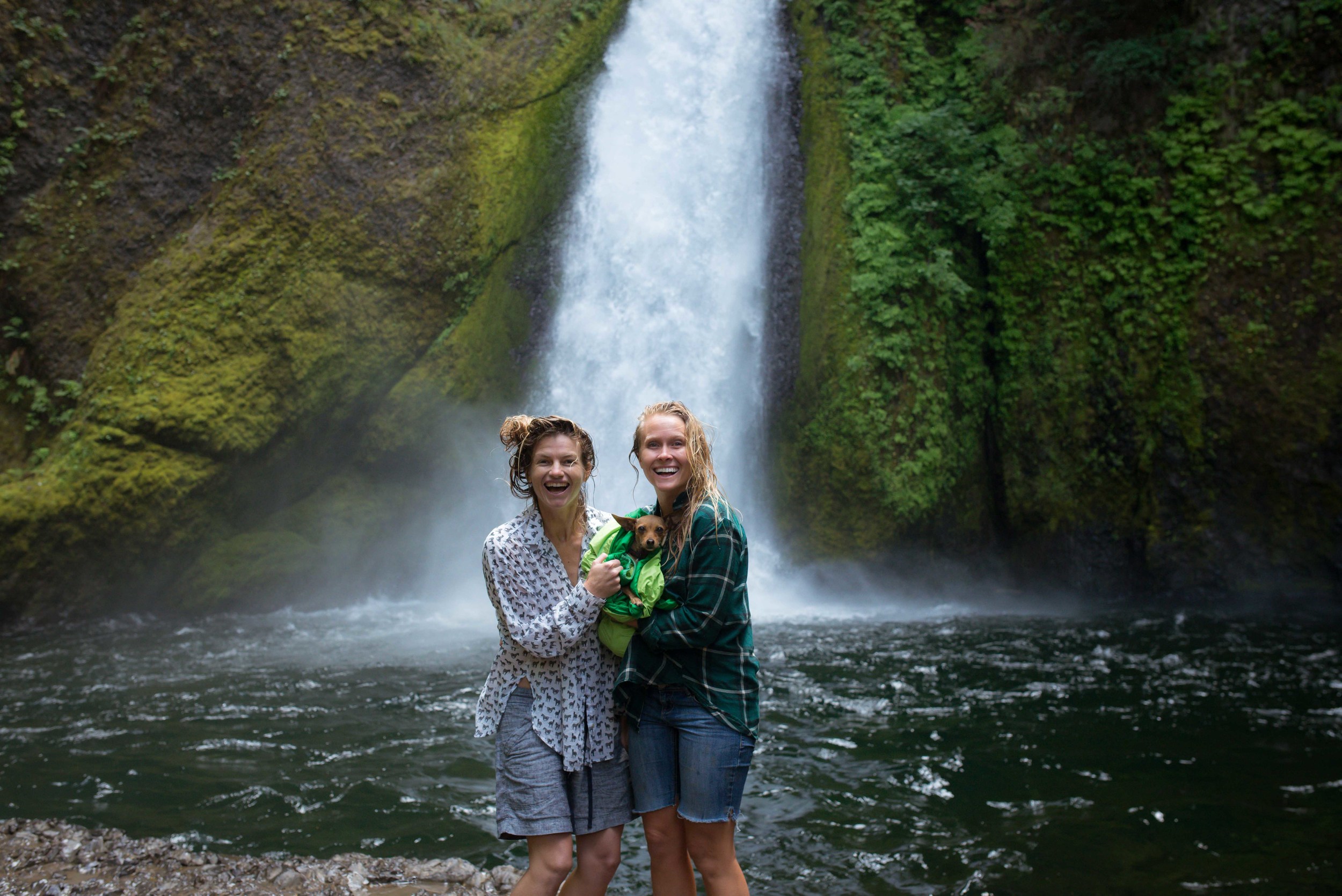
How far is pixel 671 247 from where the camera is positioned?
11.4m

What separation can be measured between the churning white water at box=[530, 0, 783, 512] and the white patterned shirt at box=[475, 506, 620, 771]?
790 centimetres

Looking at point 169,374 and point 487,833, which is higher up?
point 169,374

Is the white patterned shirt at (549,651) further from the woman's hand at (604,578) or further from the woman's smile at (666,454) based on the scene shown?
the woman's smile at (666,454)

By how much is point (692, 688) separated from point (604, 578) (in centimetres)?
41

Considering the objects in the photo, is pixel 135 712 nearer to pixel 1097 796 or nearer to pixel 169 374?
pixel 169 374

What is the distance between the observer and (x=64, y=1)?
1040cm

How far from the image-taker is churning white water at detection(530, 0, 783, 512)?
1112 centimetres

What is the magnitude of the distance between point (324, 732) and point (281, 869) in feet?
7.55

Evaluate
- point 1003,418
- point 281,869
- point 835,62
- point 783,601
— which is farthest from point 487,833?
point 835,62

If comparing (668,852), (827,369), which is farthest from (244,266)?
(668,852)

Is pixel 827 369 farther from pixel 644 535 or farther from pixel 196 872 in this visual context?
pixel 196 872

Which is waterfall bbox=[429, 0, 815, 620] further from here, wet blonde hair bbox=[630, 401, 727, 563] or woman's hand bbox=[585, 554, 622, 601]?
woman's hand bbox=[585, 554, 622, 601]

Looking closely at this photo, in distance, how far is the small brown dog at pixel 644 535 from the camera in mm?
2672

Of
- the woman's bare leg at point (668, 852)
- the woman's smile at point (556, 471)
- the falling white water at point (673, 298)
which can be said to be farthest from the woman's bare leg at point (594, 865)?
the falling white water at point (673, 298)
